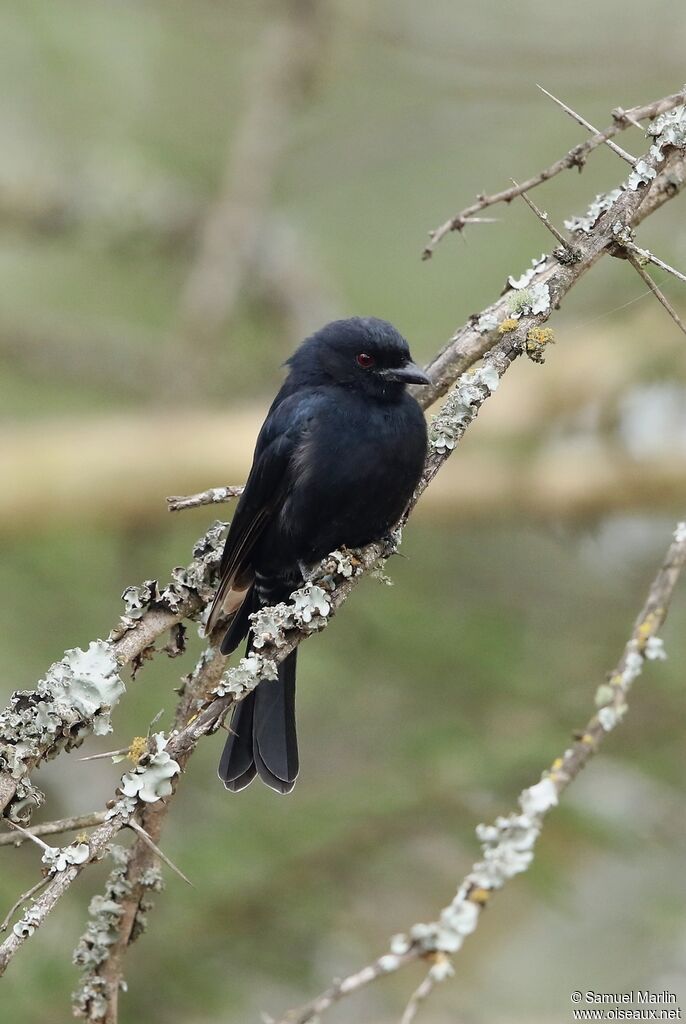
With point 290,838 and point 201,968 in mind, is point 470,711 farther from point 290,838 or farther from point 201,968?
point 201,968

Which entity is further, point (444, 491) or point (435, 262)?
point (435, 262)

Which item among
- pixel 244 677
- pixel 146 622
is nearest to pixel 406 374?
pixel 146 622

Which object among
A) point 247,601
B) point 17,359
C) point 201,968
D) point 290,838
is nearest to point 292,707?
point 247,601

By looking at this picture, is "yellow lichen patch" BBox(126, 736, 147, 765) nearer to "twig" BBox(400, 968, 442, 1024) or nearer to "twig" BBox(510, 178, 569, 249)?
"twig" BBox(400, 968, 442, 1024)

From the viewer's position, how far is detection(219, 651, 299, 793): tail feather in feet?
11.5

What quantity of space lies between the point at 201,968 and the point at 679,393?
3316mm

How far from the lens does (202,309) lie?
21.1 feet

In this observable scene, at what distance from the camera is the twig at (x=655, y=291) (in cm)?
229

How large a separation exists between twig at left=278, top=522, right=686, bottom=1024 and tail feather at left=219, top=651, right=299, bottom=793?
165cm

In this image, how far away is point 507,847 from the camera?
1.84 meters

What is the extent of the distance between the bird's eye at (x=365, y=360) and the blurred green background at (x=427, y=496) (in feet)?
5.31

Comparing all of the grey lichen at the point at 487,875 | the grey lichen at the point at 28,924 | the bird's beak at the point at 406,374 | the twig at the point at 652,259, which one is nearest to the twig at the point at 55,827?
the grey lichen at the point at 28,924

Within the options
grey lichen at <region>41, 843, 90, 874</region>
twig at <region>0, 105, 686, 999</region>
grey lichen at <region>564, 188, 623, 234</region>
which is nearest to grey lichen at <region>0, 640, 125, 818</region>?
twig at <region>0, 105, 686, 999</region>

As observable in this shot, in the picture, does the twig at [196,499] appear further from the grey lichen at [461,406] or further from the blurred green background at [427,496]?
the blurred green background at [427,496]
